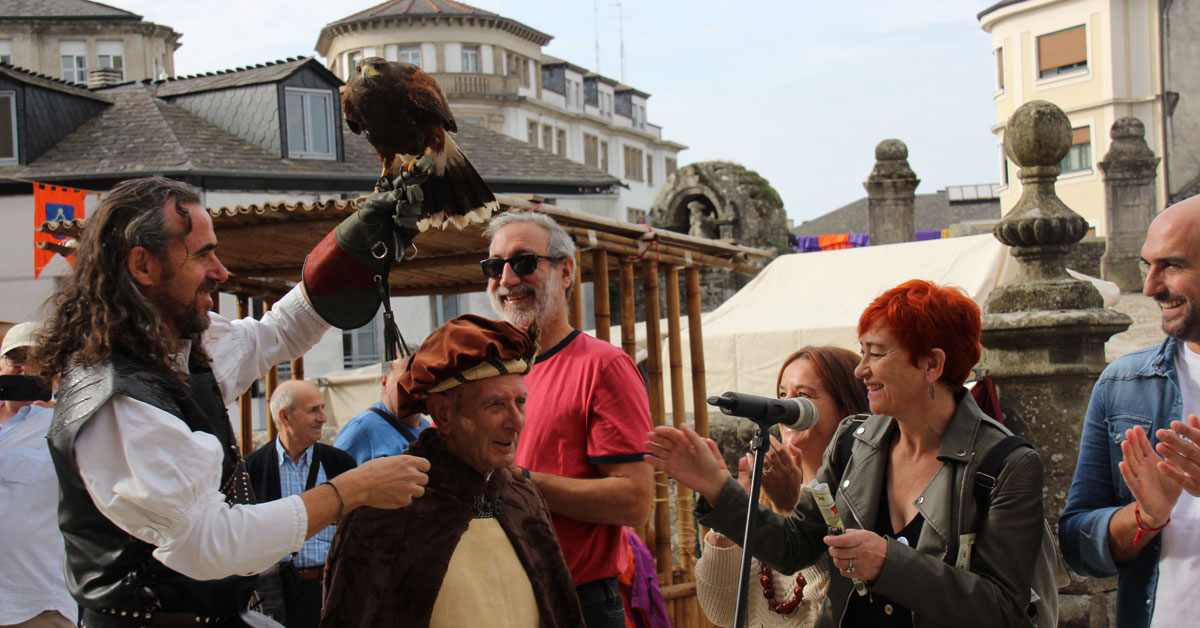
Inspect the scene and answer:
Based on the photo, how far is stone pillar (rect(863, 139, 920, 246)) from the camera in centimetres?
1622

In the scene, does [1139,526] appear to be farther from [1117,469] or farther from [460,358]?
[460,358]

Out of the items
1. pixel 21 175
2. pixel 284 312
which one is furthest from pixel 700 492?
pixel 21 175

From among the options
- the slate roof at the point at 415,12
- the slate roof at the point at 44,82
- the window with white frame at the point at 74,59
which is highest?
the slate roof at the point at 415,12

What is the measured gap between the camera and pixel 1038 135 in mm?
5105

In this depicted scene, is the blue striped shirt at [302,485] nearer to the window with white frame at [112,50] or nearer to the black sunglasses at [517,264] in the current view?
the black sunglasses at [517,264]

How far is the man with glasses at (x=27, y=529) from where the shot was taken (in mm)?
4238

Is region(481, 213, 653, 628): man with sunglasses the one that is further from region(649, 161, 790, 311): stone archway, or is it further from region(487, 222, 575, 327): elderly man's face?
region(649, 161, 790, 311): stone archway

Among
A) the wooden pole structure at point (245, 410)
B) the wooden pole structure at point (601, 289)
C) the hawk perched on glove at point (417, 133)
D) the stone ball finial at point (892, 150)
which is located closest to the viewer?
the hawk perched on glove at point (417, 133)

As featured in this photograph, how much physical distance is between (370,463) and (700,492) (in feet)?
2.74

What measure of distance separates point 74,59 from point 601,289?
39.7 m

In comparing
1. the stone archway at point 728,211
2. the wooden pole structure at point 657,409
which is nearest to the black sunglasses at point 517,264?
the wooden pole structure at point 657,409

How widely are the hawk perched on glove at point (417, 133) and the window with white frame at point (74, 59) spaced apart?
40.6 metres

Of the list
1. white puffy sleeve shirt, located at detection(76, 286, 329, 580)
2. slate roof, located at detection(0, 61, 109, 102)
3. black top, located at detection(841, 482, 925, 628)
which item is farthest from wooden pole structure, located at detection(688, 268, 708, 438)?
slate roof, located at detection(0, 61, 109, 102)

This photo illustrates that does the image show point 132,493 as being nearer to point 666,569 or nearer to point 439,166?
point 439,166
